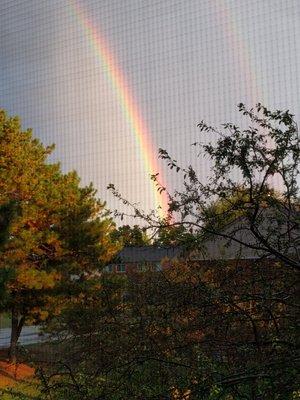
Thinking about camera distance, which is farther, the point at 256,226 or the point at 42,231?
the point at 42,231

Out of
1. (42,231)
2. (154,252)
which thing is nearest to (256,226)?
(154,252)

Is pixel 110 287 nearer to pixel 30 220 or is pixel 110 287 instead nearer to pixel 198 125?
pixel 198 125

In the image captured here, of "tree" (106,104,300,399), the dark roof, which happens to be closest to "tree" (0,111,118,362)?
the dark roof

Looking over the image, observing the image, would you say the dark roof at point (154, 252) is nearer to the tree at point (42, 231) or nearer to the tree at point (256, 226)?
the tree at point (256, 226)

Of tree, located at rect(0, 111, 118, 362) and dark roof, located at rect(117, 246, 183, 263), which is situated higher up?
tree, located at rect(0, 111, 118, 362)

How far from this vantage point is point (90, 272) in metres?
20.0

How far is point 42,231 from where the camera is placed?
60.7 feet

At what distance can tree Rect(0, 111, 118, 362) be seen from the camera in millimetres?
17234

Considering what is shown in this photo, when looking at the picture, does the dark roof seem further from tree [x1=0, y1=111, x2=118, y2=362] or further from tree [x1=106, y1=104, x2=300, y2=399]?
tree [x1=0, y1=111, x2=118, y2=362]

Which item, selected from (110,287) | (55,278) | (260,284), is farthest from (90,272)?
(260,284)

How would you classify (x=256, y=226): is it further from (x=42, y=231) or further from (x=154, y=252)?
(x=42, y=231)

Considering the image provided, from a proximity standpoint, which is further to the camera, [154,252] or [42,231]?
[42,231]

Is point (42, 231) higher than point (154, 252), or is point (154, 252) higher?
point (42, 231)

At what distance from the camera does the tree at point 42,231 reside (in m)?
17.2
